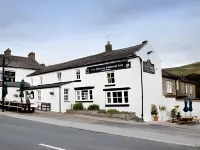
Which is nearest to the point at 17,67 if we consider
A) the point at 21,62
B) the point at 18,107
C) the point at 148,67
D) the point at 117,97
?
the point at 21,62

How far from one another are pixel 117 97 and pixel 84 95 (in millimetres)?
5092

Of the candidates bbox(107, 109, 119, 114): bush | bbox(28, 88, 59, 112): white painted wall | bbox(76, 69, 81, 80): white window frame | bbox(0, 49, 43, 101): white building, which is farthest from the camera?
bbox(0, 49, 43, 101): white building

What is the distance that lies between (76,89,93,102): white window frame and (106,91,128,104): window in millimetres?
2655

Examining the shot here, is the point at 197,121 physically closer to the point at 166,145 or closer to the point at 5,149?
the point at 166,145

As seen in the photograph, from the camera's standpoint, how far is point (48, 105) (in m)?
35.1

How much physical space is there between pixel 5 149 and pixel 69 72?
85.7ft

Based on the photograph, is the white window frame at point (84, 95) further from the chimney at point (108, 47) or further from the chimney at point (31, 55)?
the chimney at point (31, 55)

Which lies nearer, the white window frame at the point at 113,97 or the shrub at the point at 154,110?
the white window frame at the point at 113,97

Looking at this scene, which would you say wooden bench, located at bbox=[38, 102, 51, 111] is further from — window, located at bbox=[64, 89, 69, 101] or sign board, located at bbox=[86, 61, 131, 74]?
sign board, located at bbox=[86, 61, 131, 74]

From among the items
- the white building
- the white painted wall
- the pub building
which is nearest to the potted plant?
the pub building

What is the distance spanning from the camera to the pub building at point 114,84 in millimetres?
29031

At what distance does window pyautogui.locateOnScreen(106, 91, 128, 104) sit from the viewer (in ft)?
96.5

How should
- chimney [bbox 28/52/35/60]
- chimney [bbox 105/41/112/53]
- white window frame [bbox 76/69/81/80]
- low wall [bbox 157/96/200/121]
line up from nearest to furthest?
low wall [bbox 157/96/200/121]
white window frame [bbox 76/69/81/80]
chimney [bbox 105/41/112/53]
chimney [bbox 28/52/35/60]

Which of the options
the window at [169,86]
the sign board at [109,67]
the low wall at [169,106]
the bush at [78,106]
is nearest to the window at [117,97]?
the sign board at [109,67]
